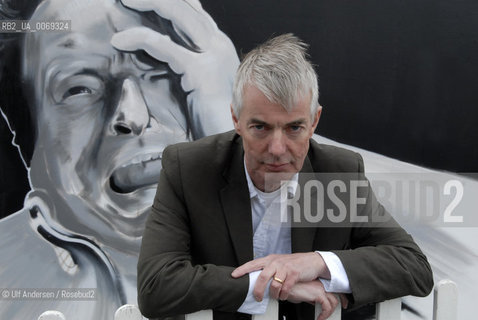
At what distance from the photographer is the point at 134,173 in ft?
7.72

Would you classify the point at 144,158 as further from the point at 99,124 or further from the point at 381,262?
the point at 381,262

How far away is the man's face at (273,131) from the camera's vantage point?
1.20 m

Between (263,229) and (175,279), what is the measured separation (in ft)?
1.15

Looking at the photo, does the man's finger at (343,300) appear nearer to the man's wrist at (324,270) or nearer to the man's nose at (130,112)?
the man's wrist at (324,270)

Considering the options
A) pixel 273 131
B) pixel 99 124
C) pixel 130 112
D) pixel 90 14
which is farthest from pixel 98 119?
pixel 273 131

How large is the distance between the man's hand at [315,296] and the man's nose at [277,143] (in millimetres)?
368

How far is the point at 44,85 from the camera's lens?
227cm

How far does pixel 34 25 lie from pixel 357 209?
72.2 inches

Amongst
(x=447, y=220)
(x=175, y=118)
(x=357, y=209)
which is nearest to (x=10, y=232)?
(x=175, y=118)

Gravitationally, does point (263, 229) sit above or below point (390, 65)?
below

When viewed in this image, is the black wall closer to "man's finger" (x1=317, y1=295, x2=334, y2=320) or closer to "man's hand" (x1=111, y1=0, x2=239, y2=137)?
"man's hand" (x1=111, y1=0, x2=239, y2=137)

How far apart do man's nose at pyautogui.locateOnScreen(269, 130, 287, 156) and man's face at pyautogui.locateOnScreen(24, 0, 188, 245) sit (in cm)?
120

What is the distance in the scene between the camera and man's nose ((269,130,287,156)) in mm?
1214

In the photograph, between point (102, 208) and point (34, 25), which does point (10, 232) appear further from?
point (34, 25)
